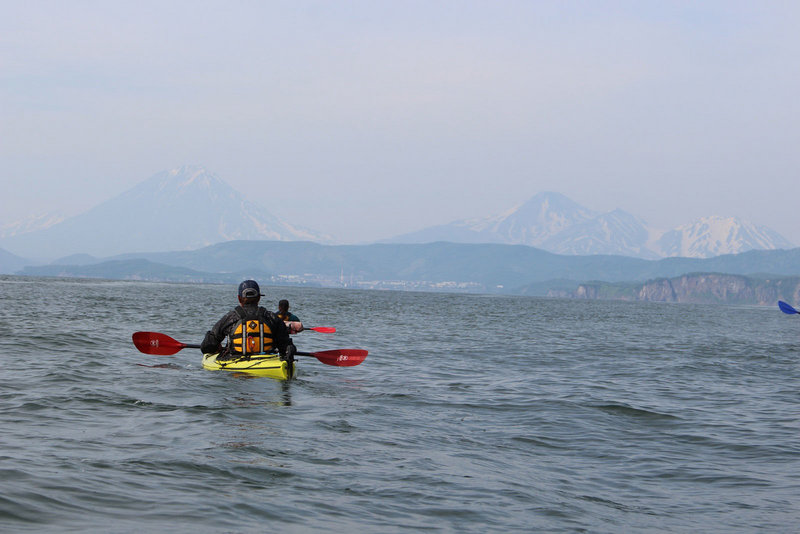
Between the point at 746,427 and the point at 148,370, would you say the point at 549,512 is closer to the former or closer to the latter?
the point at 746,427

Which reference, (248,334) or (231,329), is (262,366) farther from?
(231,329)

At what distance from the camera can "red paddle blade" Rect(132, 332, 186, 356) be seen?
69.6 feet

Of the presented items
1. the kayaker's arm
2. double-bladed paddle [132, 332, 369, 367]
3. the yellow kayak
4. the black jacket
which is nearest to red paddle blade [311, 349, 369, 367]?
double-bladed paddle [132, 332, 369, 367]

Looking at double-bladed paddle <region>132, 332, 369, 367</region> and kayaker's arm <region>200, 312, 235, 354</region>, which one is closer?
kayaker's arm <region>200, 312, 235, 354</region>

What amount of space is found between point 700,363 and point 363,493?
25.3 meters

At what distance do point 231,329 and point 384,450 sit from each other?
7125 millimetres

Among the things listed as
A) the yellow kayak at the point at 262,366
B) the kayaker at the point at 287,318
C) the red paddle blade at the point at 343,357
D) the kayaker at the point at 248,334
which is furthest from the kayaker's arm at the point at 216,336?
the red paddle blade at the point at 343,357

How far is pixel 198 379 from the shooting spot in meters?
19.0

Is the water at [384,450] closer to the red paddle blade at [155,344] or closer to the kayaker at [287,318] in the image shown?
the red paddle blade at [155,344]

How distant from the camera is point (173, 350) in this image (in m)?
21.2

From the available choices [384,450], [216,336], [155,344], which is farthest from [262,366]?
[384,450]

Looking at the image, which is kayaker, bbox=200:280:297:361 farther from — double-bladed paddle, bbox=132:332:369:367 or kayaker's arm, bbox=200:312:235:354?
double-bladed paddle, bbox=132:332:369:367

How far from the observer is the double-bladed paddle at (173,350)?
2105 cm

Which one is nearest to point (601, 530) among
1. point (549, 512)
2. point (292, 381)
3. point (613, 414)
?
point (549, 512)
